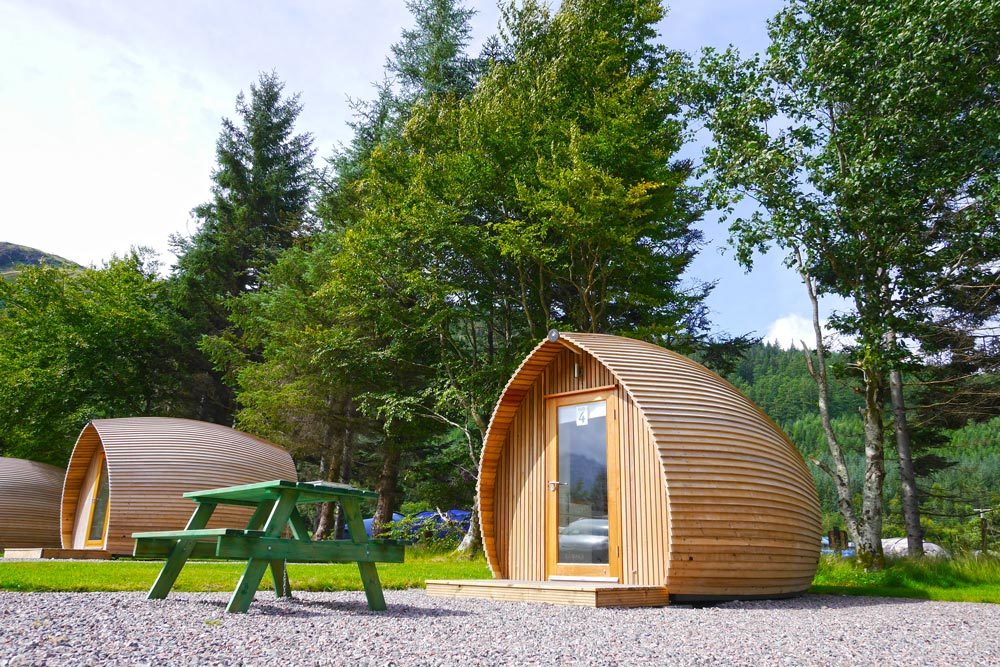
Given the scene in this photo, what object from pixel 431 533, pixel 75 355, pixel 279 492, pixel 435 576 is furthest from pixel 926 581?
pixel 75 355

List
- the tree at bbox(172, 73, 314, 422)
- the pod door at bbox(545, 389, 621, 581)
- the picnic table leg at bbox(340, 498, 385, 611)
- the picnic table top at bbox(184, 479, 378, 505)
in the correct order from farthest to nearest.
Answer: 1. the tree at bbox(172, 73, 314, 422)
2. the pod door at bbox(545, 389, 621, 581)
3. the picnic table leg at bbox(340, 498, 385, 611)
4. the picnic table top at bbox(184, 479, 378, 505)

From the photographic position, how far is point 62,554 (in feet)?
43.1

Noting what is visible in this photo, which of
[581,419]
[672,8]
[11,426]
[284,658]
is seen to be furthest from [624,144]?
[11,426]

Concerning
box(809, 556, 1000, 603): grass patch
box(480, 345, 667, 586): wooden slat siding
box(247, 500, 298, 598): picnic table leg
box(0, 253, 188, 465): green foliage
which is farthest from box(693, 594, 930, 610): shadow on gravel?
box(0, 253, 188, 465): green foliage

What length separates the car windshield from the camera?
26.2ft

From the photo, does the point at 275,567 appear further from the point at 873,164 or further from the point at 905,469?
the point at 905,469

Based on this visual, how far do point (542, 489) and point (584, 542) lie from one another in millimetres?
821

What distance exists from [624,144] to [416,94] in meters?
11.3

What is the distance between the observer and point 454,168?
16938 mm

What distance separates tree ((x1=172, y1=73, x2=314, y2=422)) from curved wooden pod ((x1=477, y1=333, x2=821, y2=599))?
69.3 ft

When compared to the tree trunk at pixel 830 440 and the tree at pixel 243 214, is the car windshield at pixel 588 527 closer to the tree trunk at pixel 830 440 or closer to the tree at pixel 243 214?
the tree trunk at pixel 830 440

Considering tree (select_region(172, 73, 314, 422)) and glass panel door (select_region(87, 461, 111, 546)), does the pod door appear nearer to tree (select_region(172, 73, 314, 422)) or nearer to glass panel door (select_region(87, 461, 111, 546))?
glass panel door (select_region(87, 461, 111, 546))

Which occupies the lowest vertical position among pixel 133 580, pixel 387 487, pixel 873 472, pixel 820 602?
pixel 820 602

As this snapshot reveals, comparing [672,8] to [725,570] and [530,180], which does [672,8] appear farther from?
[725,570]
